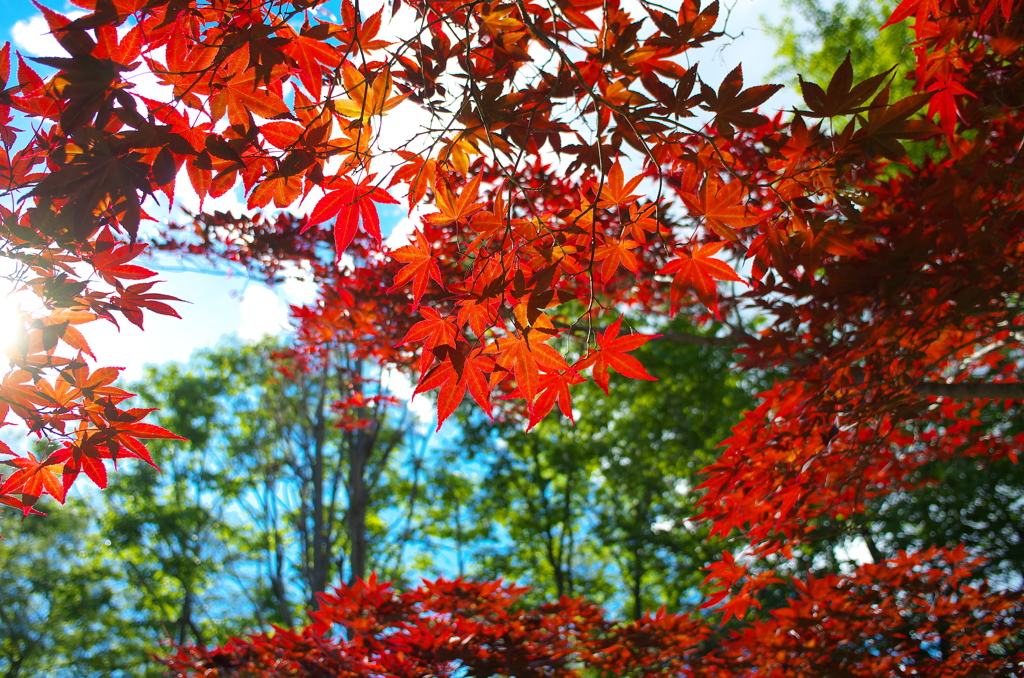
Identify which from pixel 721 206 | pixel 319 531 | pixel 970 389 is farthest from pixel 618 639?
pixel 319 531

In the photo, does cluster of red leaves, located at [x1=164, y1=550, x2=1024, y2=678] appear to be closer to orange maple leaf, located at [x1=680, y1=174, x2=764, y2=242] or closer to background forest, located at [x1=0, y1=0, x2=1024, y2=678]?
orange maple leaf, located at [x1=680, y1=174, x2=764, y2=242]

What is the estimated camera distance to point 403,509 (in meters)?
12.4

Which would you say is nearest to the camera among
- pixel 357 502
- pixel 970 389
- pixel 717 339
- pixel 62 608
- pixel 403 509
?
pixel 970 389

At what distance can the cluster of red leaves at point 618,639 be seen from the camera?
269 cm

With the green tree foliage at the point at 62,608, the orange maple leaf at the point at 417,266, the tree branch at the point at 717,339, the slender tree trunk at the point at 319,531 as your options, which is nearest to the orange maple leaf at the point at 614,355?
the orange maple leaf at the point at 417,266

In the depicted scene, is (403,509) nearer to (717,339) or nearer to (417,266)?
(717,339)

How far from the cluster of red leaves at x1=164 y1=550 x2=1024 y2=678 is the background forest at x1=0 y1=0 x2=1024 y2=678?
294 cm

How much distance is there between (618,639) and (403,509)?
392 inches

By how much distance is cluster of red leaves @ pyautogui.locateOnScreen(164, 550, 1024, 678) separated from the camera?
2.69 metres

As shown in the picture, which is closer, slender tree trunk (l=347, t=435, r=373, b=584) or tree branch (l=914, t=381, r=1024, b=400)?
tree branch (l=914, t=381, r=1024, b=400)

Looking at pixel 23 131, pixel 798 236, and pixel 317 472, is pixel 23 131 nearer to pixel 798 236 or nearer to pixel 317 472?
pixel 798 236

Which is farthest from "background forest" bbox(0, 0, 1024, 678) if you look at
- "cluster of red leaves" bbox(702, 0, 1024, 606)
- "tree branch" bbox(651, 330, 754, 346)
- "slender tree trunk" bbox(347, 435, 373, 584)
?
"cluster of red leaves" bbox(702, 0, 1024, 606)

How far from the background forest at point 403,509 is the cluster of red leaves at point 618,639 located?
2.94m

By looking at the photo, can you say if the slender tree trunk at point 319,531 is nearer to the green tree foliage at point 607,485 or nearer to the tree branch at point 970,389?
the green tree foliage at point 607,485
